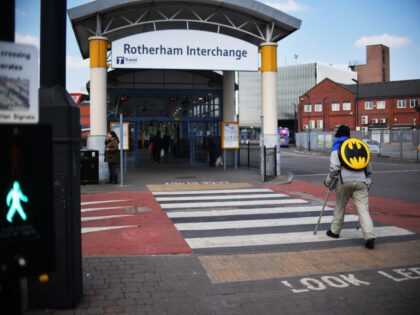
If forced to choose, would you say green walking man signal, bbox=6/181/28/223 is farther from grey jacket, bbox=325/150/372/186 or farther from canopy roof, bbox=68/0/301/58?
canopy roof, bbox=68/0/301/58

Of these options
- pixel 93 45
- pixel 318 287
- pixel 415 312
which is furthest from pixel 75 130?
pixel 93 45

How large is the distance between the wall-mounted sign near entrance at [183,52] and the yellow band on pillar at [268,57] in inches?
19.7

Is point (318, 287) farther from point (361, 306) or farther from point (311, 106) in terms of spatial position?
point (311, 106)

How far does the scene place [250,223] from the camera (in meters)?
9.30

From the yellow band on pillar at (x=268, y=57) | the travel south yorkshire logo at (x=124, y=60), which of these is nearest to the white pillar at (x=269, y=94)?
the yellow band on pillar at (x=268, y=57)

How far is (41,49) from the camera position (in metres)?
4.84

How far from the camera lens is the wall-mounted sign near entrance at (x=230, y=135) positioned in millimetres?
21516

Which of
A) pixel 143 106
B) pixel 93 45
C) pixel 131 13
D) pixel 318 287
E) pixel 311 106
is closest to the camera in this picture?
pixel 318 287

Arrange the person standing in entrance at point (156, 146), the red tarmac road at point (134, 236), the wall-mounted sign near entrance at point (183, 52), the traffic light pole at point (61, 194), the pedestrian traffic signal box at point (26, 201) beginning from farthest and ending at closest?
the person standing in entrance at point (156, 146)
the wall-mounted sign near entrance at point (183, 52)
the red tarmac road at point (134, 236)
the traffic light pole at point (61, 194)
the pedestrian traffic signal box at point (26, 201)

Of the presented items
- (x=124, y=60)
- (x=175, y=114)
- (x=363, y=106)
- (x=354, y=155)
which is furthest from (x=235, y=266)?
(x=363, y=106)

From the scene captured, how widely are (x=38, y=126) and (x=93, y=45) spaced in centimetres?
1543

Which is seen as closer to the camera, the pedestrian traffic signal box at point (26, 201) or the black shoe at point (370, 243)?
the pedestrian traffic signal box at point (26, 201)

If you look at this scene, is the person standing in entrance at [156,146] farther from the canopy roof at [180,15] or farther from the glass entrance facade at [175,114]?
the canopy roof at [180,15]

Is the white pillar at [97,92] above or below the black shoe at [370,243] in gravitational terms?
above
